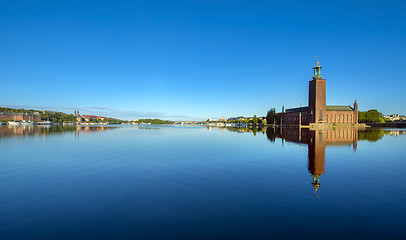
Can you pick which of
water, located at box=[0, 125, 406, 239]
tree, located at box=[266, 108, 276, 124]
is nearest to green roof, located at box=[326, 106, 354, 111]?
tree, located at box=[266, 108, 276, 124]

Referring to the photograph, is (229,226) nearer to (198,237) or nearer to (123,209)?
(198,237)

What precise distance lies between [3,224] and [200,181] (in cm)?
715

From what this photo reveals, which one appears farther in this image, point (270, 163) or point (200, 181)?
point (270, 163)

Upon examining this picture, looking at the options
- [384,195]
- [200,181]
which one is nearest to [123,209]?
[200,181]

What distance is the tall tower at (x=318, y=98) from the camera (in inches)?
5025

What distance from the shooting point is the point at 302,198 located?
343 inches

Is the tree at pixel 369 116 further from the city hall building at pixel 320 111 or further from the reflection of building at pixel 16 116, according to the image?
the reflection of building at pixel 16 116

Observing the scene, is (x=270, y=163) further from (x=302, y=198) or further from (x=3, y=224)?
(x=3, y=224)

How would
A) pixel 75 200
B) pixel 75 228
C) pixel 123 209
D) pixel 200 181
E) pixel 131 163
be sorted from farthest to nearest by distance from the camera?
1. pixel 131 163
2. pixel 200 181
3. pixel 75 200
4. pixel 123 209
5. pixel 75 228

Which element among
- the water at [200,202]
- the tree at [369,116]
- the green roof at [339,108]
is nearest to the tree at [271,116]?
the green roof at [339,108]

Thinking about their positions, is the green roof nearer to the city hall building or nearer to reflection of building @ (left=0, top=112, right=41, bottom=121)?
the city hall building

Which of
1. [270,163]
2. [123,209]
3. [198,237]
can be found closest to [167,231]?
[198,237]

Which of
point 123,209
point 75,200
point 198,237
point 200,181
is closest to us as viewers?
point 198,237

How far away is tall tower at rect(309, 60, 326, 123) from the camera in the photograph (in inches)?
5025
